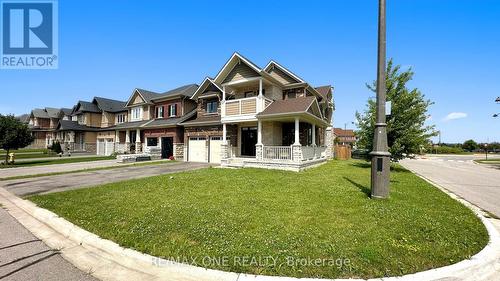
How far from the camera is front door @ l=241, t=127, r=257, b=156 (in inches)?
749

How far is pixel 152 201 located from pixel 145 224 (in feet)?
6.89

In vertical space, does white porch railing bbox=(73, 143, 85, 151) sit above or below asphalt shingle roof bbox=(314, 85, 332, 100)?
below

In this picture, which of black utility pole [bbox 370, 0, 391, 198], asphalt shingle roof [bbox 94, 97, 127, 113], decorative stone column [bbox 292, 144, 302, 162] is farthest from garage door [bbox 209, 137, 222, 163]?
asphalt shingle roof [bbox 94, 97, 127, 113]

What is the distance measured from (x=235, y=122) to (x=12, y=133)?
64.4ft

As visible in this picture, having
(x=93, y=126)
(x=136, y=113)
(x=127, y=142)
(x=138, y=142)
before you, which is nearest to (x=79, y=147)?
(x=93, y=126)

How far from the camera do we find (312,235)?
4.50m

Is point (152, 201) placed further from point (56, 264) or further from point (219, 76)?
point (219, 76)

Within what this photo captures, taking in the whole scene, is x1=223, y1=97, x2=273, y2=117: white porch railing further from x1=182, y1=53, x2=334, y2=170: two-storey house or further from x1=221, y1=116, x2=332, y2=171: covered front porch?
x1=221, y1=116, x2=332, y2=171: covered front porch

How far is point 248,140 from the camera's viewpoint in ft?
63.5

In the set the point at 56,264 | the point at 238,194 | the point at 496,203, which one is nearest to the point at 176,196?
the point at 238,194

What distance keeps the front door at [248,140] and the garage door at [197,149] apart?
4.10 metres

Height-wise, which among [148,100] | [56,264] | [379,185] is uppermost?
[148,100]

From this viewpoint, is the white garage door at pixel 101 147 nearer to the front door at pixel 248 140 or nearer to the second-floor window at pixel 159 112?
the second-floor window at pixel 159 112

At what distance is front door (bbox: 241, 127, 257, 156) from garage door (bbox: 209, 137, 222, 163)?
7.23ft
